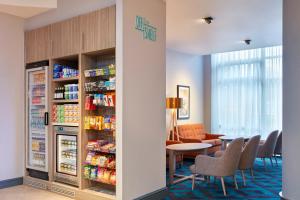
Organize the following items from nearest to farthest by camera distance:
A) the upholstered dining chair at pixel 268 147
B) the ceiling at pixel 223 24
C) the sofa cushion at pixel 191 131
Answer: the ceiling at pixel 223 24
the upholstered dining chair at pixel 268 147
the sofa cushion at pixel 191 131

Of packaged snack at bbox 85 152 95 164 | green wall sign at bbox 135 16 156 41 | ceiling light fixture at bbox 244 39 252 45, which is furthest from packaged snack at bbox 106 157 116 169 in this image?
ceiling light fixture at bbox 244 39 252 45

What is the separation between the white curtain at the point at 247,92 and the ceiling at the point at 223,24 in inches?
24.6

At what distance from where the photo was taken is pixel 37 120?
16.6ft

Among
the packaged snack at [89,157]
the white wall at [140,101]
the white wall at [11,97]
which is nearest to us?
the white wall at [140,101]

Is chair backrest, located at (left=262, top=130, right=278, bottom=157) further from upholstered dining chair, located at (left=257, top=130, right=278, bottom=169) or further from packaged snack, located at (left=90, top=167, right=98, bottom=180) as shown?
packaged snack, located at (left=90, top=167, right=98, bottom=180)

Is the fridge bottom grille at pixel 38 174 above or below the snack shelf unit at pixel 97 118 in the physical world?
below

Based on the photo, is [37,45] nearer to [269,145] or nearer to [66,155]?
[66,155]

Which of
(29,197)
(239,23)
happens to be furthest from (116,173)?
(239,23)

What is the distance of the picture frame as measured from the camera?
845 cm

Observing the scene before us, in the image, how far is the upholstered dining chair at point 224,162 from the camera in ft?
14.5

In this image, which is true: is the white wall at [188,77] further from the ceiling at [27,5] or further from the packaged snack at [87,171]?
the ceiling at [27,5]

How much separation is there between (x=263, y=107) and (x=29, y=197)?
673cm

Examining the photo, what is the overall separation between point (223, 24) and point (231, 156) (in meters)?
2.86

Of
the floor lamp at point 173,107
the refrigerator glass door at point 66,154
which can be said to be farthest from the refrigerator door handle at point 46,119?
the floor lamp at point 173,107
